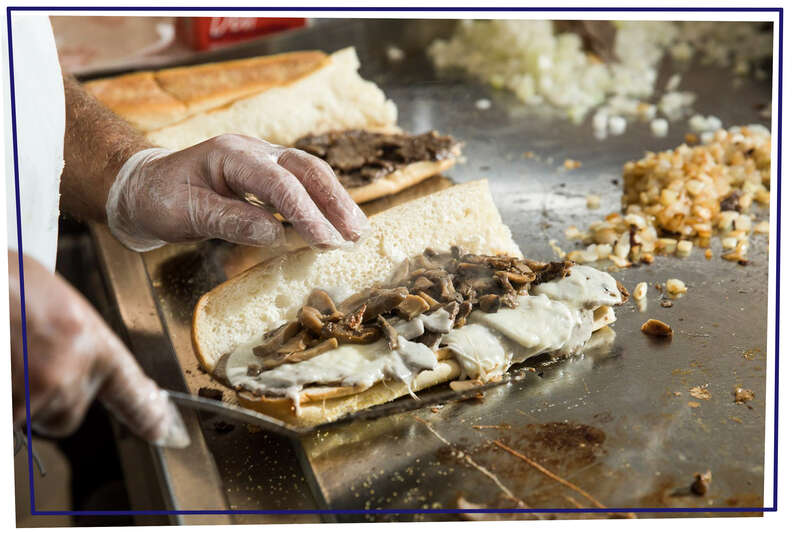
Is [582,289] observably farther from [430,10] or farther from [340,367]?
[430,10]

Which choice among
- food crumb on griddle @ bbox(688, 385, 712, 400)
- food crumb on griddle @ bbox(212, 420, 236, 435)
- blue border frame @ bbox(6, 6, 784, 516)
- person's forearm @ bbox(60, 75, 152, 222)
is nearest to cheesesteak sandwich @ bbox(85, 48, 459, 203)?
person's forearm @ bbox(60, 75, 152, 222)

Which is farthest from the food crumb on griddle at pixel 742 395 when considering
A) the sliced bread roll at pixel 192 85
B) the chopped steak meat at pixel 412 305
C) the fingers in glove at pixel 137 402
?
the sliced bread roll at pixel 192 85

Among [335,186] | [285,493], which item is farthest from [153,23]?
[285,493]

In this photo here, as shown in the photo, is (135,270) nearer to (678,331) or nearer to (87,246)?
(87,246)

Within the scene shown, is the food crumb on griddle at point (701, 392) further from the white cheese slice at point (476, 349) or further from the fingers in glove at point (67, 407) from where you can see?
the fingers in glove at point (67, 407)

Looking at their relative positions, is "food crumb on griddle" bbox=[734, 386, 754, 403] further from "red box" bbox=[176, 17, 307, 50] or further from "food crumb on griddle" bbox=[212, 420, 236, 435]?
"red box" bbox=[176, 17, 307, 50]

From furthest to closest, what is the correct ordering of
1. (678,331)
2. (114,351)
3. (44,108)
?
(678,331)
(44,108)
(114,351)
